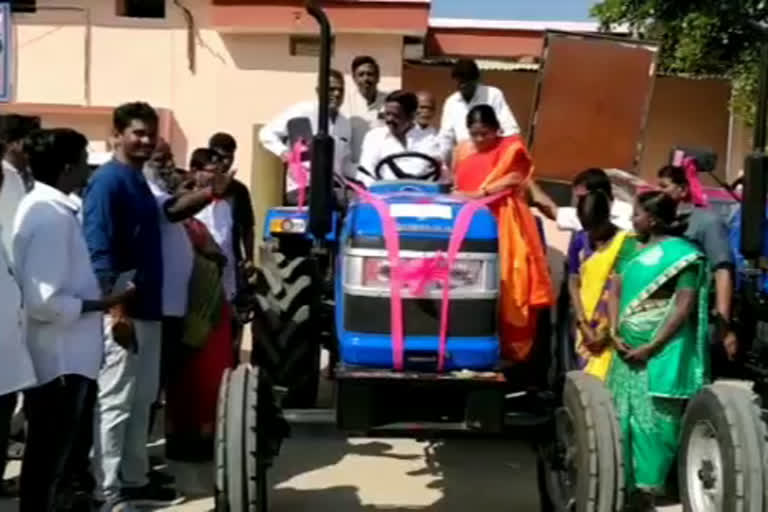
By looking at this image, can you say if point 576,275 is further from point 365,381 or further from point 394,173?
point 365,381

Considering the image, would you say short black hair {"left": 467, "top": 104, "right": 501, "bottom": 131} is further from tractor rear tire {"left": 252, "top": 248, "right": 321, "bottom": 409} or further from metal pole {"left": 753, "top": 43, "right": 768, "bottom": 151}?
metal pole {"left": 753, "top": 43, "right": 768, "bottom": 151}

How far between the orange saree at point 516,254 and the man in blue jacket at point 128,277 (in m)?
1.50

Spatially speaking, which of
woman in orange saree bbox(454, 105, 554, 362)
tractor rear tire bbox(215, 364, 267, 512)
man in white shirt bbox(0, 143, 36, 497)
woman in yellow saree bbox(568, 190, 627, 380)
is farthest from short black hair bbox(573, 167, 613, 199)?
man in white shirt bbox(0, 143, 36, 497)

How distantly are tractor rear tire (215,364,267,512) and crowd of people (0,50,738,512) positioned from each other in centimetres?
54

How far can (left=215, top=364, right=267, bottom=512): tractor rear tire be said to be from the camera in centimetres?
466

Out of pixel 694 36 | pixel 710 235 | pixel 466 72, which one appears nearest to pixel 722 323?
pixel 710 235

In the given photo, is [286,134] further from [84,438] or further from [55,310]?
[55,310]

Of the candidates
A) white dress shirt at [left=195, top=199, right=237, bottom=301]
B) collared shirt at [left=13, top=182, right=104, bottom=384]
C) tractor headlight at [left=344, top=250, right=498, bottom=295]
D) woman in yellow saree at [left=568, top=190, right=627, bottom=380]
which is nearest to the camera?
collared shirt at [left=13, top=182, right=104, bottom=384]

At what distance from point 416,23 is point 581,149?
2660 millimetres

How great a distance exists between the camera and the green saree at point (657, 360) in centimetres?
556

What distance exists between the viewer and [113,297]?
491cm

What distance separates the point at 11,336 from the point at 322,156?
148cm

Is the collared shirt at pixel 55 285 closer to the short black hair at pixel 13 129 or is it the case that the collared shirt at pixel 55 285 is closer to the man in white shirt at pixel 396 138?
the short black hair at pixel 13 129

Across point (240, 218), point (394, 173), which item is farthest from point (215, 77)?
point (394, 173)
